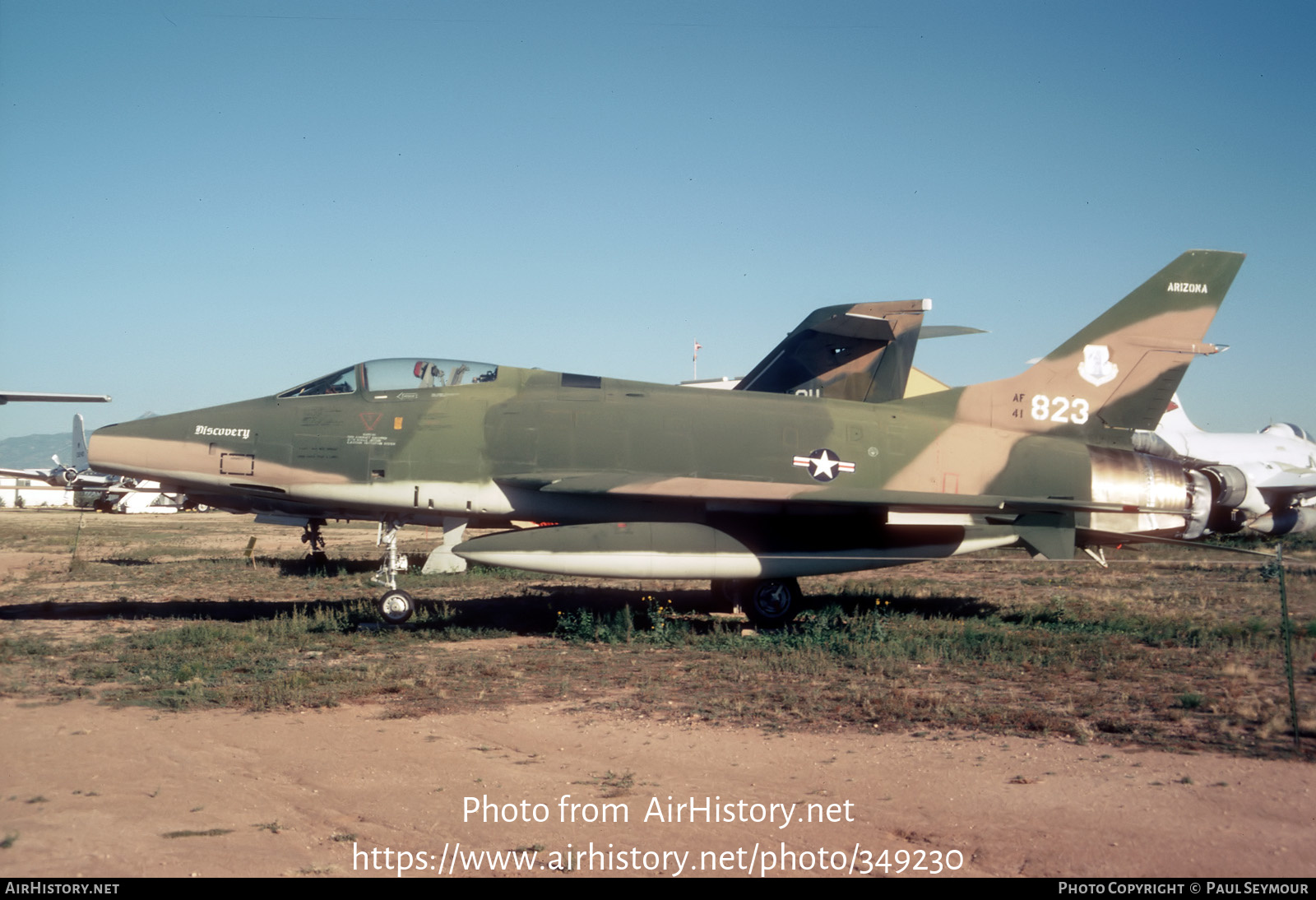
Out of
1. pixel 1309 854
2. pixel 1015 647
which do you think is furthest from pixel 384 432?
pixel 1309 854

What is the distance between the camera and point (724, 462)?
1240 centimetres

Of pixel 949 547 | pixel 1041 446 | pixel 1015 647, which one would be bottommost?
pixel 1015 647

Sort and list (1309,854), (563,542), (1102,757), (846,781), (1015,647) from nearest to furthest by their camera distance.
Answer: (1309,854) → (846,781) → (1102,757) → (1015,647) → (563,542)

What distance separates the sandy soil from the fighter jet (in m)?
15.0

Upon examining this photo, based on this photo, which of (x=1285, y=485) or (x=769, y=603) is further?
(x=1285, y=485)

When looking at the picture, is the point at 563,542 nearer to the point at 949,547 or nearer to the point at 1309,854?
the point at 949,547

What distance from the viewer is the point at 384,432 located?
12.0 m

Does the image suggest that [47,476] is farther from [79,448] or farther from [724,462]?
[724,462]

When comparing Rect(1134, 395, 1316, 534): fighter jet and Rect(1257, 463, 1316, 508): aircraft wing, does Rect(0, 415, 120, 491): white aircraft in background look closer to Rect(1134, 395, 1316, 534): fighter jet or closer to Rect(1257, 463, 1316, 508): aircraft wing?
Rect(1134, 395, 1316, 534): fighter jet

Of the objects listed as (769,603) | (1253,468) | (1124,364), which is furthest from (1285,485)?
(769,603)

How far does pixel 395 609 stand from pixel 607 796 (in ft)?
22.4

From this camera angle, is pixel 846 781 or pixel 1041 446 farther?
pixel 1041 446

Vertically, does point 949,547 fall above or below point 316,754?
above
